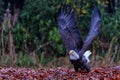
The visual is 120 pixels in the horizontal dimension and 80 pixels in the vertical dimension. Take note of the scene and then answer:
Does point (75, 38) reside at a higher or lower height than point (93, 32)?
lower

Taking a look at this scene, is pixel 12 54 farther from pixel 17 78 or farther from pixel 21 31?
pixel 17 78

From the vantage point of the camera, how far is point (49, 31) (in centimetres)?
1725

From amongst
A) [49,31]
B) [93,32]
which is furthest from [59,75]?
[49,31]

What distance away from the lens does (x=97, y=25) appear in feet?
34.7

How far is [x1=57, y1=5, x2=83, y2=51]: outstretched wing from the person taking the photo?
10398 millimetres

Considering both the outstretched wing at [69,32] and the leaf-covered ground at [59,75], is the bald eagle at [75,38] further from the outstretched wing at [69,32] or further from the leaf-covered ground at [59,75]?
the leaf-covered ground at [59,75]

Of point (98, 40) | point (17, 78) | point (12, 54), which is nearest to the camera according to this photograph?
point (17, 78)

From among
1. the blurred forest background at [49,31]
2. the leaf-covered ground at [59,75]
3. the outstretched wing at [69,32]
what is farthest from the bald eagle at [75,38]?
the blurred forest background at [49,31]

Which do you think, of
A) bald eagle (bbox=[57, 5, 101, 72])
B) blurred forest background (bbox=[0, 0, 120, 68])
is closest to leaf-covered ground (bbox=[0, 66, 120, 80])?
bald eagle (bbox=[57, 5, 101, 72])

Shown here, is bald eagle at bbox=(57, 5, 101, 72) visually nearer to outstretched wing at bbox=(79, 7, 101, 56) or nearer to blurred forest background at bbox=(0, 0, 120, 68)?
outstretched wing at bbox=(79, 7, 101, 56)

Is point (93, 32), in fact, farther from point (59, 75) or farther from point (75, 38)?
point (59, 75)

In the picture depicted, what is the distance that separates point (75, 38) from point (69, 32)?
0.62 ft

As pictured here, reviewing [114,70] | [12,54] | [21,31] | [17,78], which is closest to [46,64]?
[12,54]

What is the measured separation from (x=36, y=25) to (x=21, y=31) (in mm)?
582
